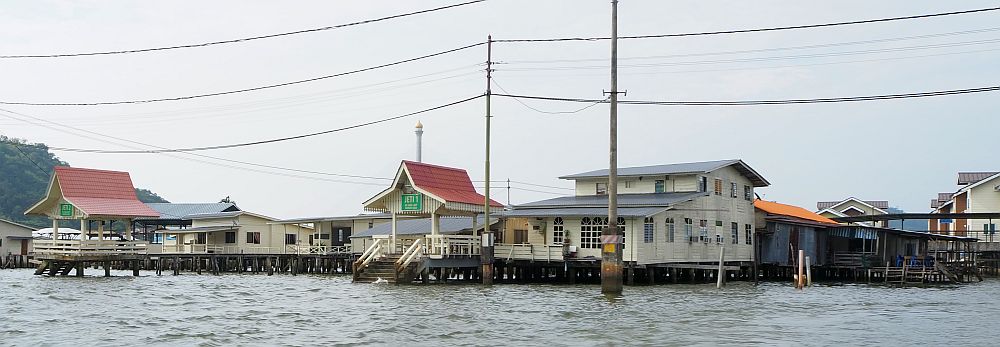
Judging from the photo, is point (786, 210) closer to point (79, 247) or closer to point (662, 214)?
point (662, 214)

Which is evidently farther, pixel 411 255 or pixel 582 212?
pixel 582 212

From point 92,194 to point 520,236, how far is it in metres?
22.1

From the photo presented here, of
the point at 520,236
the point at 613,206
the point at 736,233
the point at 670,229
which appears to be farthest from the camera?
the point at 736,233

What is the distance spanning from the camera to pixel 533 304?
32.7 metres

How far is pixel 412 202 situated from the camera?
4472 cm

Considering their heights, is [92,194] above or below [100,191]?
below

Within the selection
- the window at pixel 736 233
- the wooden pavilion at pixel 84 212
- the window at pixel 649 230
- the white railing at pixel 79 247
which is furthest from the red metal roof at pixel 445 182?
the white railing at pixel 79 247

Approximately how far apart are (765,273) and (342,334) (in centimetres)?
3862

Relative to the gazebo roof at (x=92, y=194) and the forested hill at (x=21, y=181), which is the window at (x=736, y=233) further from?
the forested hill at (x=21, y=181)

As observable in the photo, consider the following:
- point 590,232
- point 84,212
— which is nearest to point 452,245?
point 590,232

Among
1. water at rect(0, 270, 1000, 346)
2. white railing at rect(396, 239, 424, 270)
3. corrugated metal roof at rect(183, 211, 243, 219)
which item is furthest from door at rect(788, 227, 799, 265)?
Answer: corrugated metal roof at rect(183, 211, 243, 219)

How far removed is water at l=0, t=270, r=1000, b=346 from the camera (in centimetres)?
2334

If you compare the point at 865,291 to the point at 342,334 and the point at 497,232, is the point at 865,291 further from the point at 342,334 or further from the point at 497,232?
the point at 342,334

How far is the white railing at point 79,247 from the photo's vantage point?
49981 millimetres
